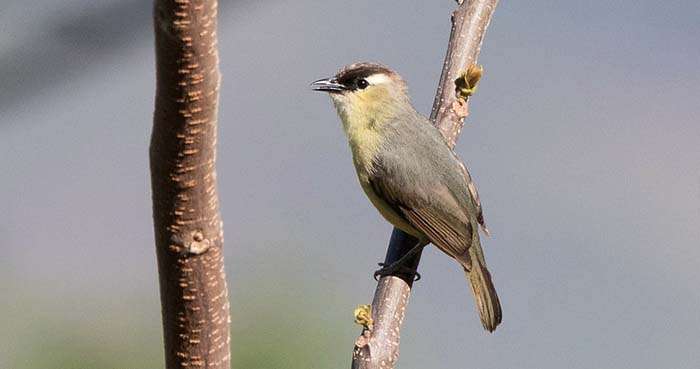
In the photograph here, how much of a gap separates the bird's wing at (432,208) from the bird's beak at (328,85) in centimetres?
55

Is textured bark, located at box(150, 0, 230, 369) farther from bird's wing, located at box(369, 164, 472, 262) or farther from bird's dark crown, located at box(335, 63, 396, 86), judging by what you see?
bird's dark crown, located at box(335, 63, 396, 86)

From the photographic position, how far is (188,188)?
143cm

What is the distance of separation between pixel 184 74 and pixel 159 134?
13 cm

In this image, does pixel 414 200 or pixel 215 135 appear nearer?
pixel 215 135

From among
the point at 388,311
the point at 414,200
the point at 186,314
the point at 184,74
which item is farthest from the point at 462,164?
the point at 184,74

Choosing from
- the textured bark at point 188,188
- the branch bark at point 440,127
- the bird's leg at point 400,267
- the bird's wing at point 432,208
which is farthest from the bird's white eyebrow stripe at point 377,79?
the textured bark at point 188,188

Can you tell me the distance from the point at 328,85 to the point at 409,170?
66 cm

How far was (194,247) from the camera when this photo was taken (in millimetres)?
1494

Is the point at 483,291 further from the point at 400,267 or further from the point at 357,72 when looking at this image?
the point at 357,72

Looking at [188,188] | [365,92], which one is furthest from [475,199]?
[188,188]

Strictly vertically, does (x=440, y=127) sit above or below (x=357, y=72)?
below

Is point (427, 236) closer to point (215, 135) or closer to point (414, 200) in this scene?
point (414, 200)

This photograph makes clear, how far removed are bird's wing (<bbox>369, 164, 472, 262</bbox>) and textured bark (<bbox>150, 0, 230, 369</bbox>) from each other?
2.33m

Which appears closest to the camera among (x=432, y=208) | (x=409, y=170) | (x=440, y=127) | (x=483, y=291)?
(x=440, y=127)
